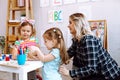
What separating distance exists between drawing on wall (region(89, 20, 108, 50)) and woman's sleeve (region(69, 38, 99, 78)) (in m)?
1.01

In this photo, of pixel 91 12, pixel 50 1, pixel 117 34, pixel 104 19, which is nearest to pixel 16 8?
pixel 50 1

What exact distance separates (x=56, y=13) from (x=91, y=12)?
0.63 meters

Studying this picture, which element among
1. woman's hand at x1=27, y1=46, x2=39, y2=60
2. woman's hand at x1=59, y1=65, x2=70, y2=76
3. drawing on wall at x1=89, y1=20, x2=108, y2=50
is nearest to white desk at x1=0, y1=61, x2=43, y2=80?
woman's hand at x1=27, y1=46, x2=39, y2=60

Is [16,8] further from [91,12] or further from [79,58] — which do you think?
[79,58]

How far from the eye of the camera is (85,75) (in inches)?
65.4

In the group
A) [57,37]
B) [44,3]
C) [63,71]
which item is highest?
[44,3]

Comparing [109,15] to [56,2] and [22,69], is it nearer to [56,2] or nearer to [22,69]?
[56,2]

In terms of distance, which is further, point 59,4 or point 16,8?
point 16,8

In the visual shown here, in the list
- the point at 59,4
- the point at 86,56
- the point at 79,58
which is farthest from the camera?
the point at 59,4

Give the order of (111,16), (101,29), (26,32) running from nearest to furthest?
1. (26,32)
2. (101,29)
3. (111,16)

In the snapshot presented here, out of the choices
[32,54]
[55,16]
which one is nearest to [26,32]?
[32,54]

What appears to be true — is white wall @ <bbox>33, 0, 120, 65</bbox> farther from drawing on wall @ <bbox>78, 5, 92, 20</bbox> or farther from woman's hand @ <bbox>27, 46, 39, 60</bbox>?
woman's hand @ <bbox>27, 46, 39, 60</bbox>

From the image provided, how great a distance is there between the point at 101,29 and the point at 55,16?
36.9 inches

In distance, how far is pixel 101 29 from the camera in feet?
8.82
